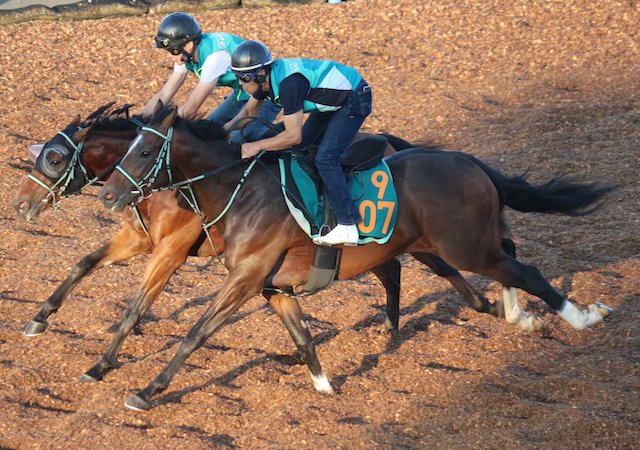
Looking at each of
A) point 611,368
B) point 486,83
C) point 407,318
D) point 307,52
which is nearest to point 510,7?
point 486,83

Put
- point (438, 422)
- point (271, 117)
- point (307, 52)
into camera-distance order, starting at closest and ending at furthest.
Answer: point (438, 422) < point (271, 117) < point (307, 52)

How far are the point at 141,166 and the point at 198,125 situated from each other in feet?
1.61

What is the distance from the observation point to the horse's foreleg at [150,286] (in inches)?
256

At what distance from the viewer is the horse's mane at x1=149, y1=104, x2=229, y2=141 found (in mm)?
5969

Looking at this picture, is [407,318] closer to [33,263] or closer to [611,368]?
[611,368]

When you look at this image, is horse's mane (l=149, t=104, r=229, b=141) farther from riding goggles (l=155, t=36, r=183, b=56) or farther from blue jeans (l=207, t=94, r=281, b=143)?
riding goggles (l=155, t=36, r=183, b=56)

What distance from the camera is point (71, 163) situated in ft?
21.4

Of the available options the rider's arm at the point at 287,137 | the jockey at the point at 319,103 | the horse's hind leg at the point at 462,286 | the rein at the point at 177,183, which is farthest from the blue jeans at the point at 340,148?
the horse's hind leg at the point at 462,286

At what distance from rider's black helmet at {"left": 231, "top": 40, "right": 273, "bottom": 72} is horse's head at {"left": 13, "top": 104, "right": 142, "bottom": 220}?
3.89ft

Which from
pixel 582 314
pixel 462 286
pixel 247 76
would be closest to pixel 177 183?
pixel 247 76

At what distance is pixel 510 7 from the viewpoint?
13.9 metres

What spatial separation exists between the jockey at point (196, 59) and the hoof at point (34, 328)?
160 centimetres

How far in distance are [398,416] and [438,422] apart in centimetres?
24

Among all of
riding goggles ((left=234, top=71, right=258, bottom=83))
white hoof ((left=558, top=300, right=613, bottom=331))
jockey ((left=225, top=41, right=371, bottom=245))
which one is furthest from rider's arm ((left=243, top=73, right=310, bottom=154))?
white hoof ((left=558, top=300, right=613, bottom=331))
